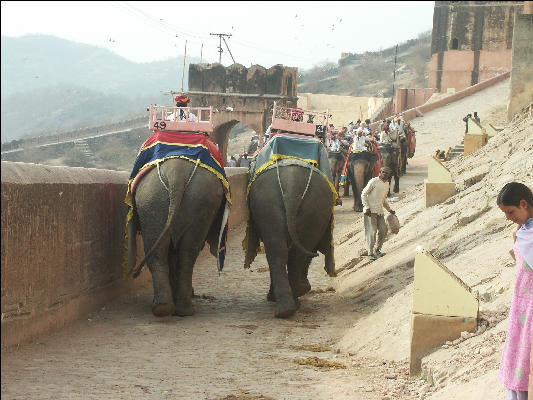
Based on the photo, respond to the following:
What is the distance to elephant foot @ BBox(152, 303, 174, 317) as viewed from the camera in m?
9.21

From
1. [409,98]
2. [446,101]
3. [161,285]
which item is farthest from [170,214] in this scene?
[409,98]

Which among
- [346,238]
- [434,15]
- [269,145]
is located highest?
[434,15]

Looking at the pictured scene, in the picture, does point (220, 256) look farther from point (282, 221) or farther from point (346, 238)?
point (346, 238)

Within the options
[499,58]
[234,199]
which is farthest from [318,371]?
[499,58]

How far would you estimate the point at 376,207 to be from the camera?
12570 mm

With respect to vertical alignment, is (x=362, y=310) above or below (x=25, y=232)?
below

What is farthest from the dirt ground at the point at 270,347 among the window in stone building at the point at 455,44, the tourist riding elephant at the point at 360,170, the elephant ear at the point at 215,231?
the window in stone building at the point at 455,44

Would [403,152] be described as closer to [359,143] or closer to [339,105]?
[359,143]

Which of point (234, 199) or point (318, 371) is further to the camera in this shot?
point (234, 199)

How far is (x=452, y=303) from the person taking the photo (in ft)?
22.2

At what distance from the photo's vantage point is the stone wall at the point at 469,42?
189 ft

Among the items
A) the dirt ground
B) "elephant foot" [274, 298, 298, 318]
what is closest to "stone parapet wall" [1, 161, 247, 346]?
the dirt ground

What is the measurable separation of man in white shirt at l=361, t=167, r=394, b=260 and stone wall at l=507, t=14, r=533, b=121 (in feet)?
31.6

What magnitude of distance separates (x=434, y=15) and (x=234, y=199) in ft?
160
